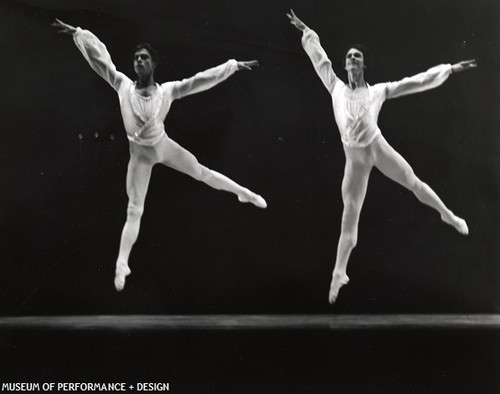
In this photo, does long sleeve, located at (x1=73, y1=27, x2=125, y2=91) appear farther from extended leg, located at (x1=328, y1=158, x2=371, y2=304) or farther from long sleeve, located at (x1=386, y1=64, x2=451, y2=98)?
long sleeve, located at (x1=386, y1=64, x2=451, y2=98)

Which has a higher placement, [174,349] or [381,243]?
[381,243]

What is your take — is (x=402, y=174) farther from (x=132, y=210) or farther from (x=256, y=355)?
(x=132, y=210)

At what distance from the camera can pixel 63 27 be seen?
3865mm

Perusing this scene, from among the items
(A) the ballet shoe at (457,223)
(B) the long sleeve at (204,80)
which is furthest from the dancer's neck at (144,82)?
(A) the ballet shoe at (457,223)

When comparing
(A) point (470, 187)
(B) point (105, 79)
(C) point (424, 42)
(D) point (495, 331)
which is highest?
(C) point (424, 42)

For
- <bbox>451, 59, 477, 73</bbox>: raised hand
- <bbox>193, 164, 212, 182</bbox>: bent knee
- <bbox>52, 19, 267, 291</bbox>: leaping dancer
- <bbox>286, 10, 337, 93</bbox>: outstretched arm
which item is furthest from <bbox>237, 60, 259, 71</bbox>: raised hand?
<bbox>451, 59, 477, 73</bbox>: raised hand

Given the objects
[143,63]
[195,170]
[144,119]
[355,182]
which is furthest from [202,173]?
[355,182]

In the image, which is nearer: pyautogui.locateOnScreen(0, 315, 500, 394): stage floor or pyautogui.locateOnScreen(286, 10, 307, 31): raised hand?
pyautogui.locateOnScreen(0, 315, 500, 394): stage floor

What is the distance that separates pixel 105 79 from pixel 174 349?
4.62ft

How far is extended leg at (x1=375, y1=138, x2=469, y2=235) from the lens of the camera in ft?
12.4

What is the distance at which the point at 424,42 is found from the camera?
12.8 ft

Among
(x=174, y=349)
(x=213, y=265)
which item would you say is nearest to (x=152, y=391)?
(x=174, y=349)

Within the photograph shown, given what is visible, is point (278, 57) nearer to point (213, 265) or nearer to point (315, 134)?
point (315, 134)

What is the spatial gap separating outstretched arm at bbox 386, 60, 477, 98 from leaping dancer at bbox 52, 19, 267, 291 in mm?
746
